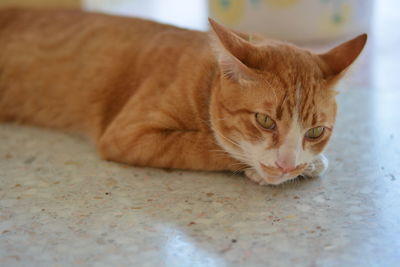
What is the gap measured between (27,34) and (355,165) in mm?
1692

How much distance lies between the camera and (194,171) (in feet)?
6.14

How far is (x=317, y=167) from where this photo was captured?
5.86 ft

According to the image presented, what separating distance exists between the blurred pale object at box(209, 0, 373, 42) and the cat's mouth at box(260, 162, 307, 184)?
1.94m

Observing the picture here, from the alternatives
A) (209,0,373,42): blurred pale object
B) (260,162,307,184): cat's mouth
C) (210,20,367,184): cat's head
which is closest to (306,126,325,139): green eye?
(210,20,367,184): cat's head

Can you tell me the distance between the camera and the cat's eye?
163 cm

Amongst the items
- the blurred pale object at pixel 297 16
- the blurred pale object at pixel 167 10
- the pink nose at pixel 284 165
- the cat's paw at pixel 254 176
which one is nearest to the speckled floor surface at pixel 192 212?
the cat's paw at pixel 254 176

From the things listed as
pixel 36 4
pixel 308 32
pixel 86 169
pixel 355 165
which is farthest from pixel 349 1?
pixel 86 169

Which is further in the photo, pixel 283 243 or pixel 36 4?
pixel 36 4

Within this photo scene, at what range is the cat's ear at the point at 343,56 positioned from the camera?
166 cm

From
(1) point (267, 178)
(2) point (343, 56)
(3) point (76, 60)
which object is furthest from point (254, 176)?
(3) point (76, 60)

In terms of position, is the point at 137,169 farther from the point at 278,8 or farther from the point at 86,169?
the point at 278,8

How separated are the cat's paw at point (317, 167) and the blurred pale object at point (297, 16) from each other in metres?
1.78

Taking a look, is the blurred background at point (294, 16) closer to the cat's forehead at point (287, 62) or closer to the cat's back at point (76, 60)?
the cat's back at point (76, 60)

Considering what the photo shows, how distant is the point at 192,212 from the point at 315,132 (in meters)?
0.49
